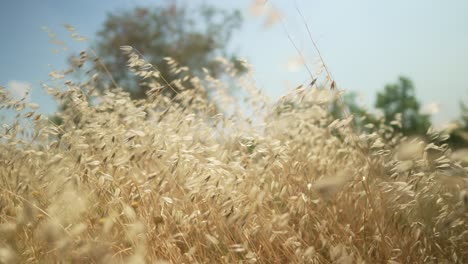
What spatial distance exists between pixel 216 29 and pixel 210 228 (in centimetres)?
1568

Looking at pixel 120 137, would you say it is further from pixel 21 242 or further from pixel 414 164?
pixel 414 164

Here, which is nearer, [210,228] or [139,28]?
[210,228]

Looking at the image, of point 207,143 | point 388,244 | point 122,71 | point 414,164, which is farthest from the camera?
point 122,71

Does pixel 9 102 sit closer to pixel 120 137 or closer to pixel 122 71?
pixel 120 137

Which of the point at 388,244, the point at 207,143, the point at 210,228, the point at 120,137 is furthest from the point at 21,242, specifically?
the point at 388,244

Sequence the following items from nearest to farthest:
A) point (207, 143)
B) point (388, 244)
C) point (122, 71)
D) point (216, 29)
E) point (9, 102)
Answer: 1. point (388, 244)
2. point (9, 102)
3. point (207, 143)
4. point (122, 71)
5. point (216, 29)

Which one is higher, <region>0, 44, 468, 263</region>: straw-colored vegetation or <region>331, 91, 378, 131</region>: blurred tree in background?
<region>331, 91, 378, 131</region>: blurred tree in background

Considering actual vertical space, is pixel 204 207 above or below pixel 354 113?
below

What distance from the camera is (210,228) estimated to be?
6.09ft

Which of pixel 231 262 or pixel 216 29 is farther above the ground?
pixel 216 29

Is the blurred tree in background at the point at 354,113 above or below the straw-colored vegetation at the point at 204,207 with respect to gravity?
above

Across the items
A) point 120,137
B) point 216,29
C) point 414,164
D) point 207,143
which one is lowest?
point 120,137

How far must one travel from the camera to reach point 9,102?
7.29 ft

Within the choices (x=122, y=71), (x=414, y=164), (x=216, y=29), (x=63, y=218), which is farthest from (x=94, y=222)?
(x=216, y=29)
